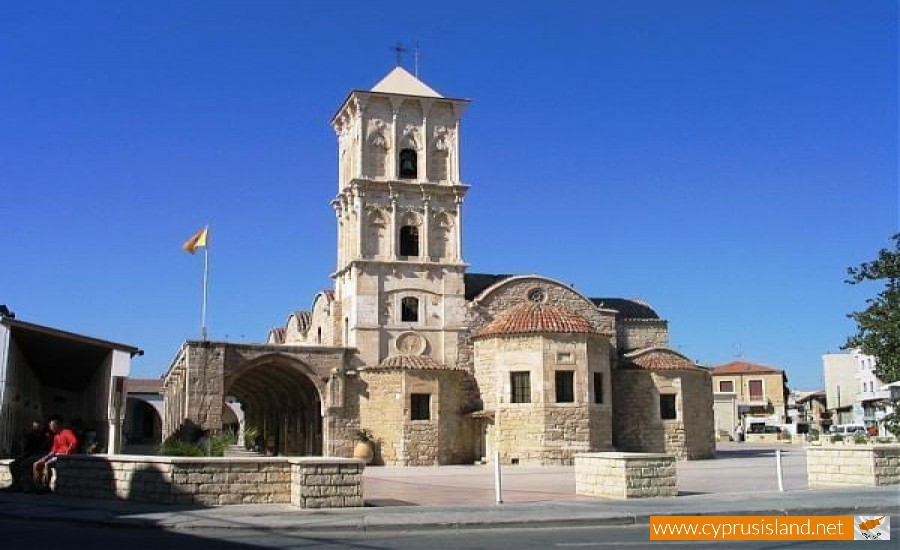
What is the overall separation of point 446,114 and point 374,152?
12.6 feet

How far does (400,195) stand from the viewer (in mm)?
38781

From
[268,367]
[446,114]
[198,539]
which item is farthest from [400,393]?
[198,539]

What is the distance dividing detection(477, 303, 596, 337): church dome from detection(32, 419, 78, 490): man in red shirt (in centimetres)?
1941

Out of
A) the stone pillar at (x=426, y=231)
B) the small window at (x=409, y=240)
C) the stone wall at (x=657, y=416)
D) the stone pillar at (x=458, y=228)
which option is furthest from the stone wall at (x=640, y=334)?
the small window at (x=409, y=240)

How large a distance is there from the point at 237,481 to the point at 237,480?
2 centimetres

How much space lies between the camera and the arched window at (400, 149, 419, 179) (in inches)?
1554

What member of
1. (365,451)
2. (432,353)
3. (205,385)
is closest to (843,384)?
(432,353)

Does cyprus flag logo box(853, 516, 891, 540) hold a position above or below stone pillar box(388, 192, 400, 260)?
below

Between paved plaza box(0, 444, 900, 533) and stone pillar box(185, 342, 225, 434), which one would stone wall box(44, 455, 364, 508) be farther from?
stone pillar box(185, 342, 225, 434)

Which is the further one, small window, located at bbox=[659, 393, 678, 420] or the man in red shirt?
small window, located at bbox=[659, 393, 678, 420]

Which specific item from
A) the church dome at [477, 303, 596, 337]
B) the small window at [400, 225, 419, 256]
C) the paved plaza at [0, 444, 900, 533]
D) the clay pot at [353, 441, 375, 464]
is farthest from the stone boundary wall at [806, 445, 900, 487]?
the small window at [400, 225, 419, 256]

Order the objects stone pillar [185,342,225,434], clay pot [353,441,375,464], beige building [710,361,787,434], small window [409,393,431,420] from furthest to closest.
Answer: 1. beige building [710,361,787,434]
2. small window [409,393,431,420]
3. clay pot [353,441,375,464]
4. stone pillar [185,342,225,434]

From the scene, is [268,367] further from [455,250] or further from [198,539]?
[198,539]

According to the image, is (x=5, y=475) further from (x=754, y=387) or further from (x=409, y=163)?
(x=754, y=387)
